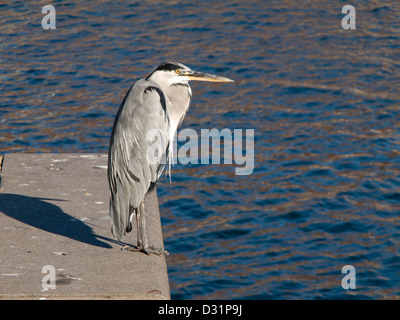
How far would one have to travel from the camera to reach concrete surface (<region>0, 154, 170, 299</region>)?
19.7 ft

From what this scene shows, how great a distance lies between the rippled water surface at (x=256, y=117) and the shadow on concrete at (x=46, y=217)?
2.90m

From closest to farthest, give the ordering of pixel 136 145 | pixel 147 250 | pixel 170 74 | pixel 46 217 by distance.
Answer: pixel 147 250, pixel 136 145, pixel 46 217, pixel 170 74

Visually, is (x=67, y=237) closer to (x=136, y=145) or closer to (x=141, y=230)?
(x=141, y=230)

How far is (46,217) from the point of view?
7410mm

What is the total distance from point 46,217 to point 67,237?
0.54m

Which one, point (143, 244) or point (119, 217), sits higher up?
point (119, 217)

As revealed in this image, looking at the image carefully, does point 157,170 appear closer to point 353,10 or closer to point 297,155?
point 297,155

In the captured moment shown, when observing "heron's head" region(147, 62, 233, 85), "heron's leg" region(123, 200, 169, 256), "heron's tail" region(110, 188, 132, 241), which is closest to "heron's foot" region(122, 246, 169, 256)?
"heron's leg" region(123, 200, 169, 256)

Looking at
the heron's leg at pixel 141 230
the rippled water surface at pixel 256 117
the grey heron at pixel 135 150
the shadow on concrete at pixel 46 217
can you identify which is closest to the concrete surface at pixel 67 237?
the shadow on concrete at pixel 46 217

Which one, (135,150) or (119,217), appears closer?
(119,217)

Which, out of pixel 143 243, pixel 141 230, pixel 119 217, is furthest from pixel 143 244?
pixel 119 217

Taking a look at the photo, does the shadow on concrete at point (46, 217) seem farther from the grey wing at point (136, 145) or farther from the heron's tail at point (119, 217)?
the grey wing at point (136, 145)

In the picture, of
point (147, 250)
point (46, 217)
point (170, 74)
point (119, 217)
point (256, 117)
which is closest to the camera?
point (147, 250)

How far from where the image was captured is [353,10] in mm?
19531
